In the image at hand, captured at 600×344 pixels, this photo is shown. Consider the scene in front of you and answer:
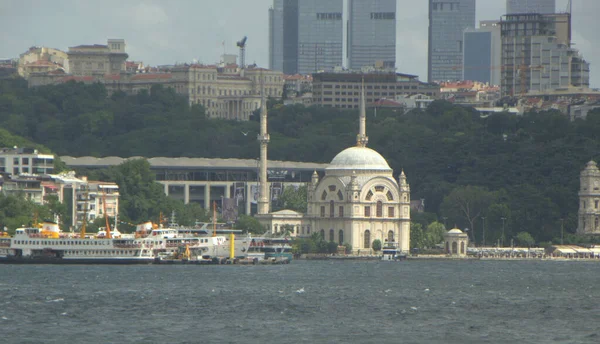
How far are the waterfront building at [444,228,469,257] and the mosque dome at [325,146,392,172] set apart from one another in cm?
885

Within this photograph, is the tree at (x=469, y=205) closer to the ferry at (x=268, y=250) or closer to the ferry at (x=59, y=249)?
the ferry at (x=268, y=250)

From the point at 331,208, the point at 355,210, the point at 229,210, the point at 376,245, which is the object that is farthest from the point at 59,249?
the point at 229,210

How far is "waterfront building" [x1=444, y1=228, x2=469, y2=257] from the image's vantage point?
556 feet

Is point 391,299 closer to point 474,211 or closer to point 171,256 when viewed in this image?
point 171,256

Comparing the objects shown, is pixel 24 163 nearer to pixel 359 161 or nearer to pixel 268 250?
pixel 359 161

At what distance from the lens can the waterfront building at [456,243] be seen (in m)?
169

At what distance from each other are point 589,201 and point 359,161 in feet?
69.2

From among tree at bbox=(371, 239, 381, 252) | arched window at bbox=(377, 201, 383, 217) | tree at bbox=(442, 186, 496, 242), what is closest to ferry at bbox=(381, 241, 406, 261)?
tree at bbox=(371, 239, 381, 252)

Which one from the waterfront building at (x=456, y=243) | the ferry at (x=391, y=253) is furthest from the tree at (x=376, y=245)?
the waterfront building at (x=456, y=243)

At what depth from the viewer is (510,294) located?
112 m

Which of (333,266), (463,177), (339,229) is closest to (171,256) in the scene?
(333,266)

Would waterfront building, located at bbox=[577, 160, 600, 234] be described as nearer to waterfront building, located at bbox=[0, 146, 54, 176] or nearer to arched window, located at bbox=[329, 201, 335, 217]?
arched window, located at bbox=[329, 201, 335, 217]

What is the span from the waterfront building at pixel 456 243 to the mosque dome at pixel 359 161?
8853 mm

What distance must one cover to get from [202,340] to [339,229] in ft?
295
